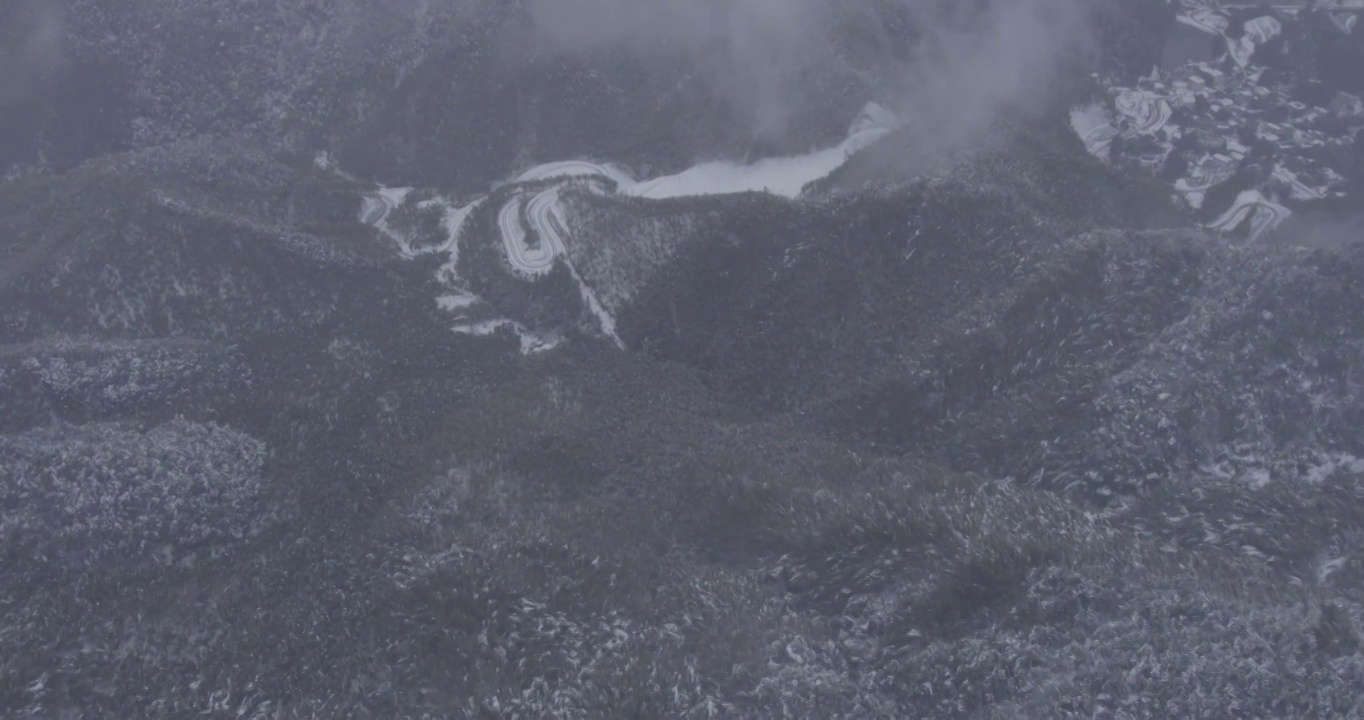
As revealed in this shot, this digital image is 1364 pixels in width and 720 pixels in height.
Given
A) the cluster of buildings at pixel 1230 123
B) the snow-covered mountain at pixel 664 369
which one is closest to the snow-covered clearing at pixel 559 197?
the snow-covered mountain at pixel 664 369

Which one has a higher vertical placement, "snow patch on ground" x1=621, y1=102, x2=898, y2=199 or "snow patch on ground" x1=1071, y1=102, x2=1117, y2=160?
"snow patch on ground" x1=621, y1=102, x2=898, y2=199

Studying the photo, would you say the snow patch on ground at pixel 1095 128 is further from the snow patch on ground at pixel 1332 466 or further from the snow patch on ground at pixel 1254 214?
the snow patch on ground at pixel 1332 466

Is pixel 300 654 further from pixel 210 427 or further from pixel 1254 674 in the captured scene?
pixel 1254 674

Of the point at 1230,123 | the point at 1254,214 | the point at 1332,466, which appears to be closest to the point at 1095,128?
the point at 1230,123

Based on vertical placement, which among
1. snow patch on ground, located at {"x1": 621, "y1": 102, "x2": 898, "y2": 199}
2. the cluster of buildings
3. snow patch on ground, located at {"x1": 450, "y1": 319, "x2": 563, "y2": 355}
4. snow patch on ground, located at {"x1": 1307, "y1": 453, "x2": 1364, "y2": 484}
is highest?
snow patch on ground, located at {"x1": 621, "y1": 102, "x2": 898, "y2": 199}

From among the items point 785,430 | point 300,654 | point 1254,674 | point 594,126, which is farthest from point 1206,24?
point 300,654

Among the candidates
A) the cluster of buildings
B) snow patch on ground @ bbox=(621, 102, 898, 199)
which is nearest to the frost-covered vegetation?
snow patch on ground @ bbox=(621, 102, 898, 199)

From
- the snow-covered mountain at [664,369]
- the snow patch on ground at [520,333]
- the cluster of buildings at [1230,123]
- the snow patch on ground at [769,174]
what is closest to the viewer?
the snow-covered mountain at [664,369]

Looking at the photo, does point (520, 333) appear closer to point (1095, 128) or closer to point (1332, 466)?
point (1332, 466)

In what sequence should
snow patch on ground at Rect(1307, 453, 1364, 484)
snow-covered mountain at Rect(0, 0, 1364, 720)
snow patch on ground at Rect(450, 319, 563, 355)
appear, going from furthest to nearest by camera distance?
snow patch on ground at Rect(450, 319, 563, 355) < snow patch on ground at Rect(1307, 453, 1364, 484) < snow-covered mountain at Rect(0, 0, 1364, 720)

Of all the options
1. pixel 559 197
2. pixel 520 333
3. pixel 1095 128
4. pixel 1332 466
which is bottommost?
pixel 1332 466

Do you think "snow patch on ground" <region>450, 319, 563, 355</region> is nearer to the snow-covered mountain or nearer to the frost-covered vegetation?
the snow-covered mountain

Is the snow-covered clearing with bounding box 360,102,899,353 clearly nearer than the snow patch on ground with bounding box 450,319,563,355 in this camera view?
No
